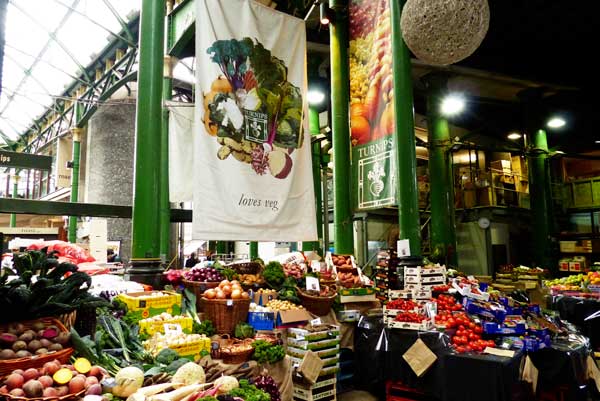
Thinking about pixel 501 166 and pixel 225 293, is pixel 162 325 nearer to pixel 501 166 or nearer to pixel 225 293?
pixel 225 293

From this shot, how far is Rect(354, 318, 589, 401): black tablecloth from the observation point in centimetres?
381

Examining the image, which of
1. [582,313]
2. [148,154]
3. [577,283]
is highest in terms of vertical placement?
[148,154]

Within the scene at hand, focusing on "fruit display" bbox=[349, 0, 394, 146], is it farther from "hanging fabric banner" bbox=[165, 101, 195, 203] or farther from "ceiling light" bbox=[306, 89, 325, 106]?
"ceiling light" bbox=[306, 89, 325, 106]

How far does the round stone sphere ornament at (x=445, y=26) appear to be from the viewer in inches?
160

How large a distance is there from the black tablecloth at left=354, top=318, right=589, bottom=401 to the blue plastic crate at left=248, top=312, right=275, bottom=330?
1.41 metres

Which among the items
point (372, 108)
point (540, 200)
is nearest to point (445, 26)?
point (372, 108)

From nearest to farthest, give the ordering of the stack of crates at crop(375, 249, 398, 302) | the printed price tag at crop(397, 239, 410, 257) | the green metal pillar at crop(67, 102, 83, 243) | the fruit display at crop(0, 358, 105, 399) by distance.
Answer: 1. the fruit display at crop(0, 358, 105, 399)
2. the printed price tag at crop(397, 239, 410, 257)
3. the stack of crates at crop(375, 249, 398, 302)
4. the green metal pillar at crop(67, 102, 83, 243)

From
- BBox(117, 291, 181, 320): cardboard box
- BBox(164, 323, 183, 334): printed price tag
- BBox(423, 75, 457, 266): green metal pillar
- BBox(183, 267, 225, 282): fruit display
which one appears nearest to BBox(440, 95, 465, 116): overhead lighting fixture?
BBox(423, 75, 457, 266): green metal pillar

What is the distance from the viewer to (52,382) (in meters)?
2.16

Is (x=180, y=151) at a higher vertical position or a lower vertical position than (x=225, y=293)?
higher

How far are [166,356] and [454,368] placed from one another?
2.72 meters

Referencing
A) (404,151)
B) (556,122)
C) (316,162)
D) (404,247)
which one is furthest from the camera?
(556,122)

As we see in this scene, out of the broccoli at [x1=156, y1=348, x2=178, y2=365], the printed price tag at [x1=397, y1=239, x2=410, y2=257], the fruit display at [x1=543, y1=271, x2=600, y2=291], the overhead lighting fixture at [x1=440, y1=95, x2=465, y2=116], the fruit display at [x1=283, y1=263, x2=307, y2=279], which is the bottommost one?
the fruit display at [x1=543, y1=271, x2=600, y2=291]

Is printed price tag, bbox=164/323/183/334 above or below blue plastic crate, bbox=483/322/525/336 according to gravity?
above
